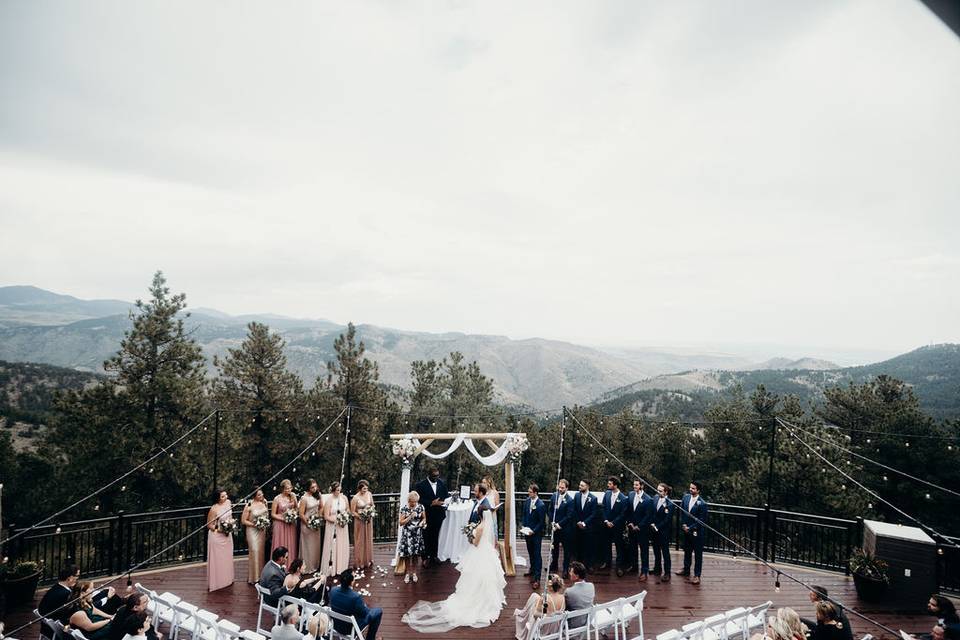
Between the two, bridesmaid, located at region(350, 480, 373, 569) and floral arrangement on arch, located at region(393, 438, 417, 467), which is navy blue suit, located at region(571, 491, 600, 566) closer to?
floral arrangement on arch, located at region(393, 438, 417, 467)

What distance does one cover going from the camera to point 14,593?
7.85m

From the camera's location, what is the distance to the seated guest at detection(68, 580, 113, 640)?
20.0 ft

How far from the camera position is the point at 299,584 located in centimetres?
723

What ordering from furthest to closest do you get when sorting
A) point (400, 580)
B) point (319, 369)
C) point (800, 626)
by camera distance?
point (319, 369) → point (400, 580) → point (800, 626)

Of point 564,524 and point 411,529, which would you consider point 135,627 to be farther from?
point 564,524

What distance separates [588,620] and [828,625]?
280cm

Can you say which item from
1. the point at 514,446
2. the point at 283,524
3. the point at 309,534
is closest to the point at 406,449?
the point at 514,446

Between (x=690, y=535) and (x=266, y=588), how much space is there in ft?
Answer: 24.4

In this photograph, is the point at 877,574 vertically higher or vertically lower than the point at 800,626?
lower

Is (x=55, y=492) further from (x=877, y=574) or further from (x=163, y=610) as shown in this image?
(x=877, y=574)

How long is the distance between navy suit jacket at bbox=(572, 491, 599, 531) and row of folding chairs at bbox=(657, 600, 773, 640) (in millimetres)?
3072

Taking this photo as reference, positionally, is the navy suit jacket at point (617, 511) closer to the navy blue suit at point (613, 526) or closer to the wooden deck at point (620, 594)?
the navy blue suit at point (613, 526)

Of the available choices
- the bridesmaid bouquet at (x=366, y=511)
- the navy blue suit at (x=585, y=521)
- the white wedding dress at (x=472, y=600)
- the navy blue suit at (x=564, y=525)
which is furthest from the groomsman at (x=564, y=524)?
the bridesmaid bouquet at (x=366, y=511)

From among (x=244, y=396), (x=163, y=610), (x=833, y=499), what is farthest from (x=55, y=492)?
(x=833, y=499)
